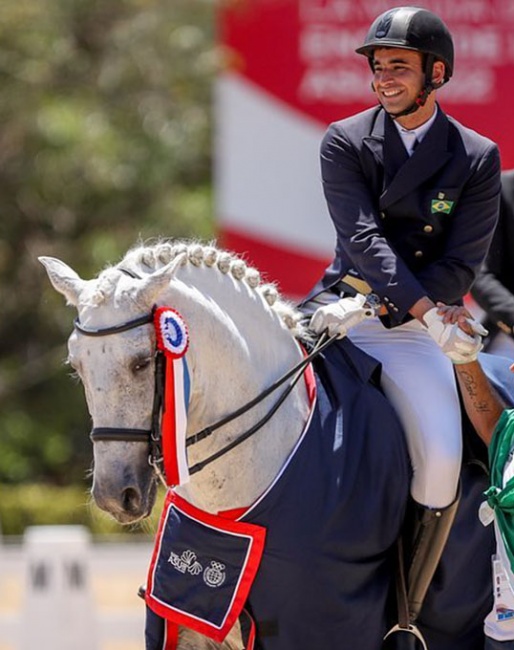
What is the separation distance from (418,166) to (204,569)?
147 cm

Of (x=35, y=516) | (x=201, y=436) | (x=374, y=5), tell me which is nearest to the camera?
(x=201, y=436)

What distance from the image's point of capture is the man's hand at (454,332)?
462 cm

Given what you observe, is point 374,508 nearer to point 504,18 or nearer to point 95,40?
point 504,18

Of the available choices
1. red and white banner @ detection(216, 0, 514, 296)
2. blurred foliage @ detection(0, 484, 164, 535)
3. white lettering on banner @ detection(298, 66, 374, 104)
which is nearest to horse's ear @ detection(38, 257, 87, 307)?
red and white banner @ detection(216, 0, 514, 296)

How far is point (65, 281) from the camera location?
452 centimetres

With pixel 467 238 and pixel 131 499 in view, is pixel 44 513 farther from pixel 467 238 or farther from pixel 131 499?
pixel 131 499

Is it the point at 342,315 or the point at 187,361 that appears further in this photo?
the point at 342,315

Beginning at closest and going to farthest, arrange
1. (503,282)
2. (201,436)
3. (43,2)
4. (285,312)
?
(201,436) < (285,312) < (503,282) < (43,2)

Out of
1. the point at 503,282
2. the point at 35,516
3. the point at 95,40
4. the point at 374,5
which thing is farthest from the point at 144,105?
the point at 503,282

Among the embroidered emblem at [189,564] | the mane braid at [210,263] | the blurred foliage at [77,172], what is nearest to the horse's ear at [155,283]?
the mane braid at [210,263]

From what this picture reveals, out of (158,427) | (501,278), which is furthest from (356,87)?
(158,427)

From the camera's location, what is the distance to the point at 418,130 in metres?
4.99

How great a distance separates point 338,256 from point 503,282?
106 centimetres

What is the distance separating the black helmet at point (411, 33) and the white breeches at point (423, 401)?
907 millimetres
